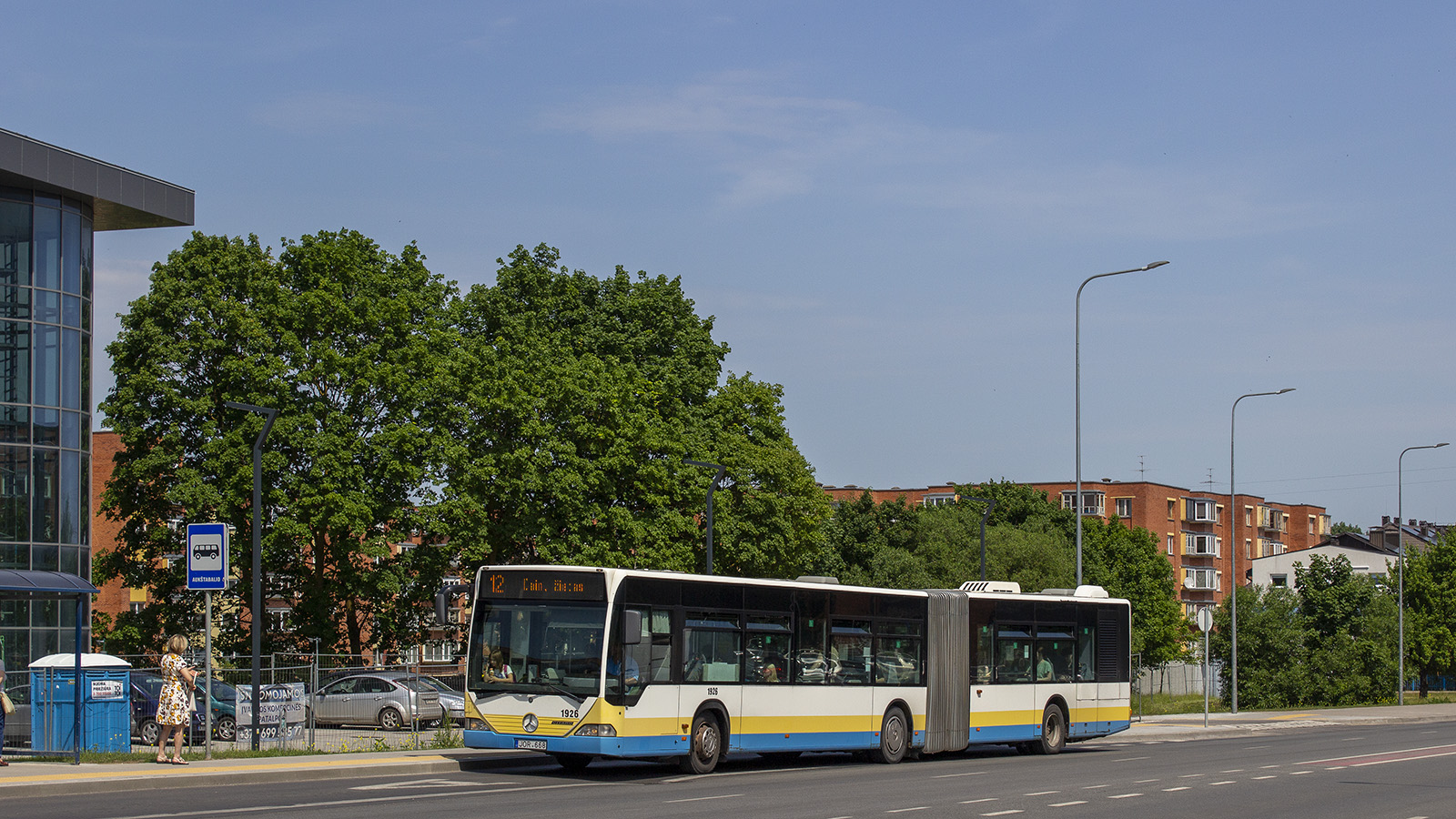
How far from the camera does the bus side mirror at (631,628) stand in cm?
1917

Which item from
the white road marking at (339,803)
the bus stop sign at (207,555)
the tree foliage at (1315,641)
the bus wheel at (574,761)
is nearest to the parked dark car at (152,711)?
the bus stop sign at (207,555)

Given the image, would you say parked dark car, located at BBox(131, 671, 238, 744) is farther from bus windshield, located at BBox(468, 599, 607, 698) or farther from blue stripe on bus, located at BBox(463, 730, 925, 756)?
blue stripe on bus, located at BBox(463, 730, 925, 756)

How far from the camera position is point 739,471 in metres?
48.7

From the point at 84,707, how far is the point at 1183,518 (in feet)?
353

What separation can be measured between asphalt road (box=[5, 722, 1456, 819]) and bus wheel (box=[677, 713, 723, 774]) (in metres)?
0.25

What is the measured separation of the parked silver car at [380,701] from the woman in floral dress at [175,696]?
13593 millimetres

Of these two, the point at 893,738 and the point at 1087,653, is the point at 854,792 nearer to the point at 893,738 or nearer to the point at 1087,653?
the point at 893,738

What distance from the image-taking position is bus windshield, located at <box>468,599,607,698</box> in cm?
1908

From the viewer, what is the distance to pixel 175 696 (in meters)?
19.2

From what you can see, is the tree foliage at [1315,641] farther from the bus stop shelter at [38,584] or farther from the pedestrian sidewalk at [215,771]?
the pedestrian sidewalk at [215,771]

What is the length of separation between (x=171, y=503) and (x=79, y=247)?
8728 millimetres

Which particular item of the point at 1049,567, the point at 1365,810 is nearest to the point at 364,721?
the point at 1365,810

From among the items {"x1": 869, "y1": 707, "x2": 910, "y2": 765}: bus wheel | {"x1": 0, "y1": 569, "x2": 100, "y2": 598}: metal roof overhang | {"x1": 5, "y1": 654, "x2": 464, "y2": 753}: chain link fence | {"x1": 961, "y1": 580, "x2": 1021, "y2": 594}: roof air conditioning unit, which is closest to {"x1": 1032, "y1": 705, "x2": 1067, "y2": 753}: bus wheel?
{"x1": 961, "y1": 580, "x2": 1021, "y2": 594}: roof air conditioning unit

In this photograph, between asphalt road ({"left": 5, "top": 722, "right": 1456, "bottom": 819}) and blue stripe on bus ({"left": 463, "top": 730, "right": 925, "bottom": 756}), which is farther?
blue stripe on bus ({"left": 463, "top": 730, "right": 925, "bottom": 756})
